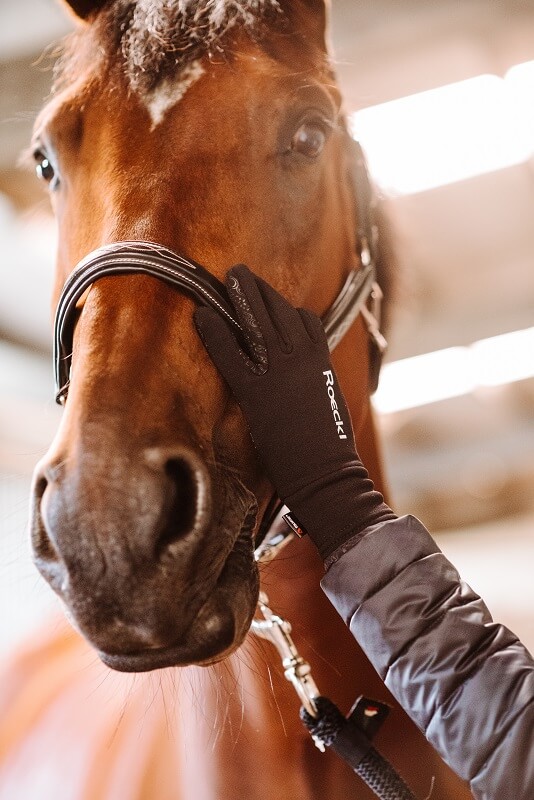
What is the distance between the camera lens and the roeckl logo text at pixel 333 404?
103 cm

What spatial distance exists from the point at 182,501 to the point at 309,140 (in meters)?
0.69

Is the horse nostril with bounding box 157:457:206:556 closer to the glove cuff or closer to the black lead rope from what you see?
the glove cuff

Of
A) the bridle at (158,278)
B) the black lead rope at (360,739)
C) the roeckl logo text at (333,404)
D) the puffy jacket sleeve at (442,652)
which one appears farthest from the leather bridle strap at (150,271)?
the black lead rope at (360,739)

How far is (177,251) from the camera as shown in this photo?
101 cm

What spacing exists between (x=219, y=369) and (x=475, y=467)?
1272 centimetres

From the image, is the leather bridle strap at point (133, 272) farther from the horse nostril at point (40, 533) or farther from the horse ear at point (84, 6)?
the horse ear at point (84, 6)

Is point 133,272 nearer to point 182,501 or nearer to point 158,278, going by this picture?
point 158,278

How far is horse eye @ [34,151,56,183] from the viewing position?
4.42ft

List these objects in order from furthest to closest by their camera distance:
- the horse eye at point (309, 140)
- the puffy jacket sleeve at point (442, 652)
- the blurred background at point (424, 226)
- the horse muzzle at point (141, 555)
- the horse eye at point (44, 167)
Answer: the blurred background at point (424, 226)
the horse eye at point (44, 167)
the horse eye at point (309, 140)
the puffy jacket sleeve at point (442, 652)
the horse muzzle at point (141, 555)

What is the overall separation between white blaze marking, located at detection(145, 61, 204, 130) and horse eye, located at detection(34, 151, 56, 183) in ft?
1.01

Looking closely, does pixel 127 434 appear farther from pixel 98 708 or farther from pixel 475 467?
pixel 475 467

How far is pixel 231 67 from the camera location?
3.80ft

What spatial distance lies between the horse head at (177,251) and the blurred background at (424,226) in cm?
20

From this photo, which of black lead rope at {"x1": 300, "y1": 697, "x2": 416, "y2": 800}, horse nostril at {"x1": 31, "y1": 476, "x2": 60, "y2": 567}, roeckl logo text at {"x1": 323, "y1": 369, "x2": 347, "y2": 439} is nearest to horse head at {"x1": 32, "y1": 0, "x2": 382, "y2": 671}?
horse nostril at {"x1": 31, "y1": 476, "x2": 60, "y2": 567}
